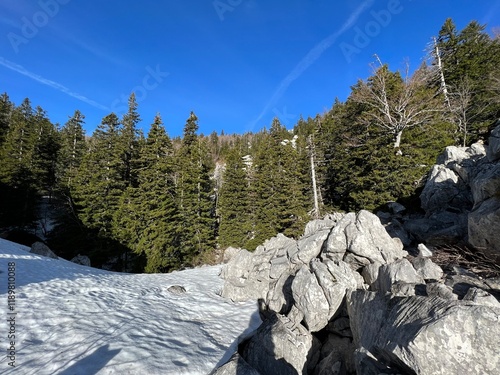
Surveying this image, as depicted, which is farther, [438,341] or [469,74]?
[469,74]

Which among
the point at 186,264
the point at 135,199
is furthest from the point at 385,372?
the point at 135,199

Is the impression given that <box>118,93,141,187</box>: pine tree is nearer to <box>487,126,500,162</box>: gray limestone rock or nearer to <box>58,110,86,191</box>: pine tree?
<box>58,110,86,191</box>: pine tree

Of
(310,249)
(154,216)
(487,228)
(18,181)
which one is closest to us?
(487,228)

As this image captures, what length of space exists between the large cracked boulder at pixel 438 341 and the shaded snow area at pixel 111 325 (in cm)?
488

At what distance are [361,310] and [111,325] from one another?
8259 millimetres

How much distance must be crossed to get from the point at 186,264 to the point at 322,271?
21.3 meters

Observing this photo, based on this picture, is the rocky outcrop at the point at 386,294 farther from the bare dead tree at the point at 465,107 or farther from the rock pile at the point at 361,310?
the bare dead tree at the point at 465,107

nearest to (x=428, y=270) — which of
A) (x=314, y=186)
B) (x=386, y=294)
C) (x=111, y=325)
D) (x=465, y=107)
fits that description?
(x=386, y=294)

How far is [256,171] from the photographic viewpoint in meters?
35.5

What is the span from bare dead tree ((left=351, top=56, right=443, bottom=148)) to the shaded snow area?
19439 millimetres

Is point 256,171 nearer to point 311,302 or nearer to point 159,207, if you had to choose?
point 159,207

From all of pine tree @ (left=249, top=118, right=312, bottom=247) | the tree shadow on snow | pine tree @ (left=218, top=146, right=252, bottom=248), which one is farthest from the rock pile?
pine tree @ (left=218, top=146, right=252, bottom=248)

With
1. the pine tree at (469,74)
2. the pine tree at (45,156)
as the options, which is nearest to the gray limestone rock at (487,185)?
the pine tree at (469,74)

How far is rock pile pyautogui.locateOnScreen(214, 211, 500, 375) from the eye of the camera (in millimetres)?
3902
